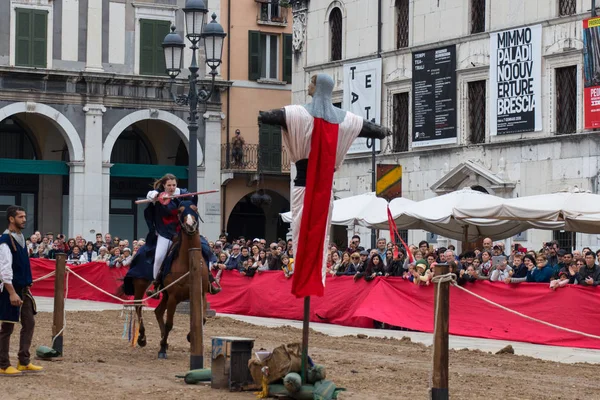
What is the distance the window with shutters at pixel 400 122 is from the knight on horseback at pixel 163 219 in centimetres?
2297

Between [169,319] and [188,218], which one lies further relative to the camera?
[169,319]

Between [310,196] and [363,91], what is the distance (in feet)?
94.6

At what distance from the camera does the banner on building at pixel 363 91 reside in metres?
40.4

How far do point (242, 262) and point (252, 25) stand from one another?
21.6m

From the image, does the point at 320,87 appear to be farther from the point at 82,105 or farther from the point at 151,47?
→ the point at 151,47

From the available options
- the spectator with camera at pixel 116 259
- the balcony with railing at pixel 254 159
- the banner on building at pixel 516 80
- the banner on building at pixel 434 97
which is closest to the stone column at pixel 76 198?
the balcony with railing at pixel 254 159

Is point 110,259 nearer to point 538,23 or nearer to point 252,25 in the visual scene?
point 538,23

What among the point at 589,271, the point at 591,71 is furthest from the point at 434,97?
the point at 589,271

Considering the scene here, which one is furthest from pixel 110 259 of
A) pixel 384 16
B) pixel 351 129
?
pixel 351 129

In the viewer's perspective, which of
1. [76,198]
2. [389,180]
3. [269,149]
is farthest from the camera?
[269,149]

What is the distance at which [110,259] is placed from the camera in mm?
33781

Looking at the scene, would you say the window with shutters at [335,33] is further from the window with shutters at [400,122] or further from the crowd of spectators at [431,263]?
the crowd of spectators at [431,263]

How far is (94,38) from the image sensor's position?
45438 millimetres

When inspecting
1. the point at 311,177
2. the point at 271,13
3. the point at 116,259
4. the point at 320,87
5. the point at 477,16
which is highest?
the point at 271,13
